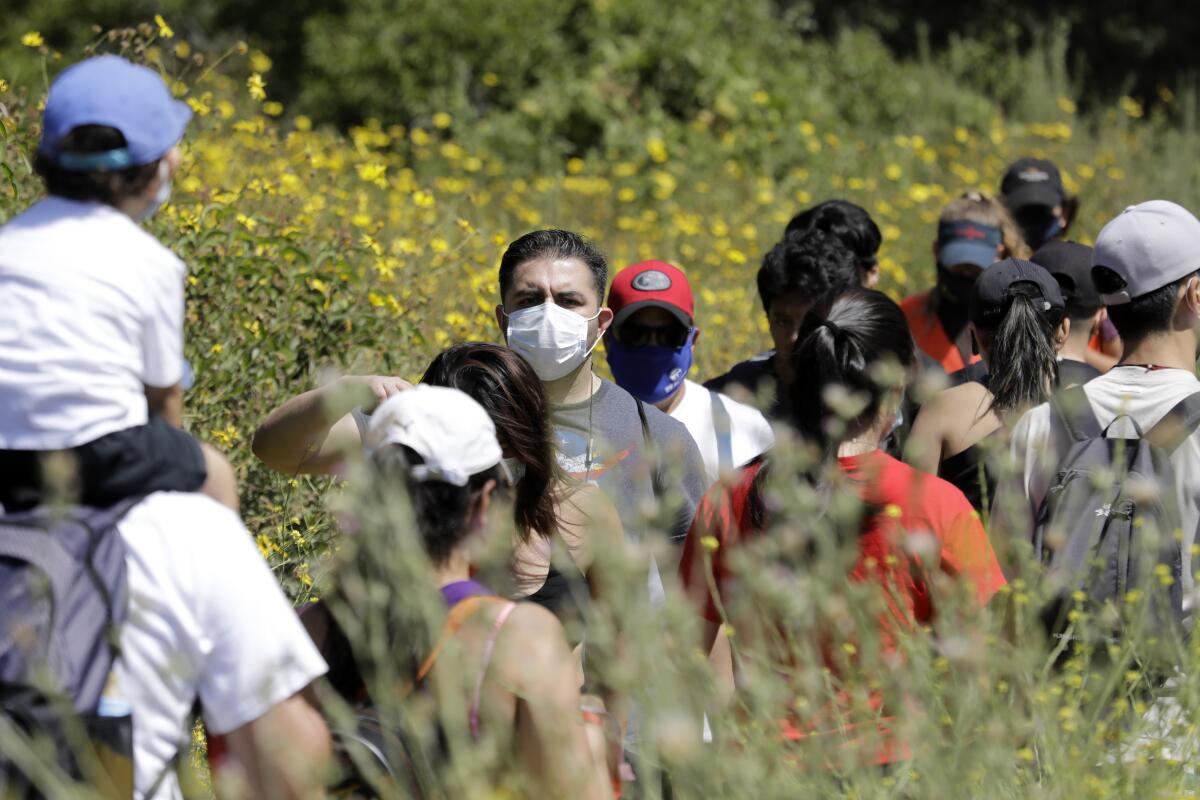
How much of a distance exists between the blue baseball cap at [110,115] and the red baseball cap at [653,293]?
2.05 meters

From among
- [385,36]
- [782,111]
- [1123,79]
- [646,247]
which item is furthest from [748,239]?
[1123,79]

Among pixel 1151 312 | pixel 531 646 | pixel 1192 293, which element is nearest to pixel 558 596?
pixel 531 646

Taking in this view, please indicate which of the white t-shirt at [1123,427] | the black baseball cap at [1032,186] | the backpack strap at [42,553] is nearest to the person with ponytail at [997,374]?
the white t-shirt at [1123,427]

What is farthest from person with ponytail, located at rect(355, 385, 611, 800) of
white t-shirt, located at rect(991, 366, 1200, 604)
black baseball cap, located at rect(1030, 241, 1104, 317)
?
black baseball cap, located at rect(1030, 241, 1104, 317)

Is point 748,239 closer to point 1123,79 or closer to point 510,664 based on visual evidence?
point 510,664

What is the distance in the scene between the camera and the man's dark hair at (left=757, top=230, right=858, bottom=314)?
4.68 m

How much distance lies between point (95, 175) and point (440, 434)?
0.62 m

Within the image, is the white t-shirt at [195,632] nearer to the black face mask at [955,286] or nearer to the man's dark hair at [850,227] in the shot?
the man's dark hair at [850,227]

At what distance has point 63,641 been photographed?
2.05m

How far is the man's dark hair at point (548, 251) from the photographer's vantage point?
3746 mm

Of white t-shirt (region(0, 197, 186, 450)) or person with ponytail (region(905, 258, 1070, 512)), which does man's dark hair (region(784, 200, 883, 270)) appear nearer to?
person with ponytail (region(905, 258, 1070, 512))

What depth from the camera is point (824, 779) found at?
2229 mm

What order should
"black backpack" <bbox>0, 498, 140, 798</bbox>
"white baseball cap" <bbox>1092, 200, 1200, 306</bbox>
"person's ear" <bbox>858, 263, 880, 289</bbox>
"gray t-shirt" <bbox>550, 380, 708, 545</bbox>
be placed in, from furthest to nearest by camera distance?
"person's ear" <bbox>858, 263, 880, 289</bbox> < "gray t-shirt" <bbox>550, 380, 708, 545</bbox> < "white baseball cap" <bbox>1092, 200, 1200, 306</bbox> < "black backpack" <bbox>0, 498, 140, 798</bbox>

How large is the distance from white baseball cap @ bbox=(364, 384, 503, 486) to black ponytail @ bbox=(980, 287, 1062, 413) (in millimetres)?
1493
